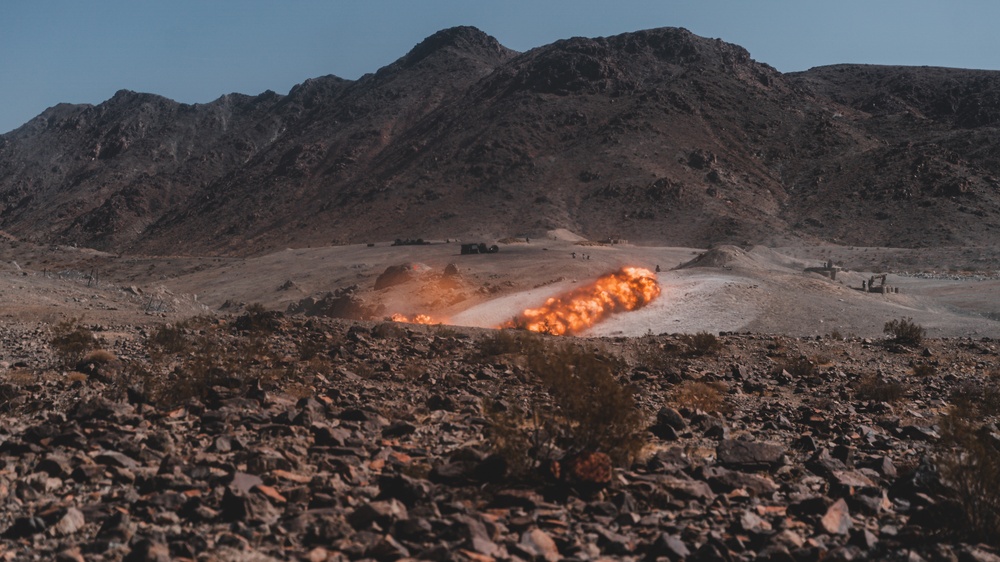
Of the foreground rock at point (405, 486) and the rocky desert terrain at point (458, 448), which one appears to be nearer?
the foreground rock at point (405, 486)

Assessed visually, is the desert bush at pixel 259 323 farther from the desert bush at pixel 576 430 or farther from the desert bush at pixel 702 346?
the desert bush at pixel 702 346

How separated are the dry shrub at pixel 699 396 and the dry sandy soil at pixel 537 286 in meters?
11.8

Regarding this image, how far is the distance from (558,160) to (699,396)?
300 feet

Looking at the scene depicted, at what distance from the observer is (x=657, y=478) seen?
6.32m

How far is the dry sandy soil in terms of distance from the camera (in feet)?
87.7

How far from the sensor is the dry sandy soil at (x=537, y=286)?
26.7 meters

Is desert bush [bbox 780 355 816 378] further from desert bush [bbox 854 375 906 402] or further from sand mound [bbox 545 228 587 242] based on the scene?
sand mound [bbox 545 228 587 242]

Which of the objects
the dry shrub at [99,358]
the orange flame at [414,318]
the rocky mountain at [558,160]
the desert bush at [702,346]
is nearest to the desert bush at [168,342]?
the dry shrub at [99,358]

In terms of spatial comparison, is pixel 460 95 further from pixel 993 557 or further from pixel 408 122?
pixel 993 557

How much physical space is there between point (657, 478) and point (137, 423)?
5371mm

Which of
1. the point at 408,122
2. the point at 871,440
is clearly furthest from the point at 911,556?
the point at 408,122

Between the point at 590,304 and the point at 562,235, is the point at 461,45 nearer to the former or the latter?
Answer: the point at 562,235

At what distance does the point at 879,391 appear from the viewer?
12.7 meters

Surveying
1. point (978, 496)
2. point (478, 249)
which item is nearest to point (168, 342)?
point (978, 496)
